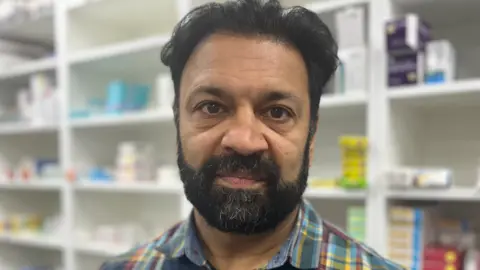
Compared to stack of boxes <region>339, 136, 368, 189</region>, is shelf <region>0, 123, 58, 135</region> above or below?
above

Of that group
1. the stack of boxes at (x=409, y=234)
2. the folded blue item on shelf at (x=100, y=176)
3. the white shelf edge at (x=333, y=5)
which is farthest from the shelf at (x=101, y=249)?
the white shelf edge at (x=333, y=5)

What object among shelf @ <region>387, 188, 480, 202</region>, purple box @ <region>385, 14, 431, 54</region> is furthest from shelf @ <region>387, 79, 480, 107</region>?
shelf @ <region>387, 188, 480, 202</region>

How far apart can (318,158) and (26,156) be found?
→ 1.68 meters

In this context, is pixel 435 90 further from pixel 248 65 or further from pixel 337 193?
pixel 248 65

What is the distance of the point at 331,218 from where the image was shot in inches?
67.7

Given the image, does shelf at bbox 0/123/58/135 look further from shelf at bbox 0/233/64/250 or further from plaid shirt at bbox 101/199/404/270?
plaid shirt at bbox 101/199/404/270

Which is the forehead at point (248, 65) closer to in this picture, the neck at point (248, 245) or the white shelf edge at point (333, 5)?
the neck at point (248, 245)

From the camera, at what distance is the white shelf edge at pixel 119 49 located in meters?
1.73

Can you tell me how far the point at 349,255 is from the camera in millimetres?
817

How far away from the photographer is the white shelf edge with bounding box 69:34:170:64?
5.69 feet

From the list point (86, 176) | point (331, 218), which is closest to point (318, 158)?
point (331, 218)

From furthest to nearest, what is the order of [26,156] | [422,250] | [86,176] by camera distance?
[26,156]
[86,176]
[422,250]

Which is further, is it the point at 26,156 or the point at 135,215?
the point at 26,156

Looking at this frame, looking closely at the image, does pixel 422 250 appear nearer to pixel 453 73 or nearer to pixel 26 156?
pixel 453 73
